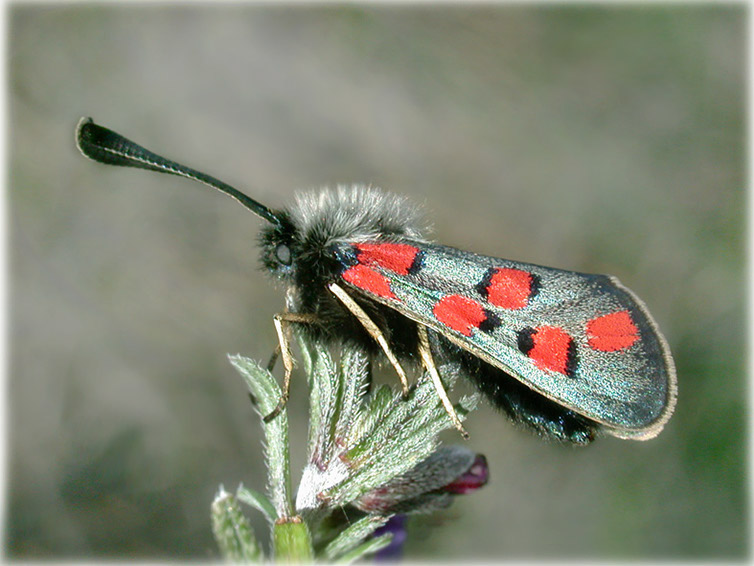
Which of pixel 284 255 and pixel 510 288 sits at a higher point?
pixel 284 255

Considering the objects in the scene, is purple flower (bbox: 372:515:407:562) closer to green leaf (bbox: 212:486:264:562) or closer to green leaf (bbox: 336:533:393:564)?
green leaf (bbox: 336:533:393:564)

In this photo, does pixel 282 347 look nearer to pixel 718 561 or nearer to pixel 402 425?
pixel 402 425

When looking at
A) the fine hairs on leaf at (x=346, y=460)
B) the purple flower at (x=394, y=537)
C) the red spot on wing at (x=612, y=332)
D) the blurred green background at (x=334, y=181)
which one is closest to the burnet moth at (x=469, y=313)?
the red spot on wing at (x=612, y=332)

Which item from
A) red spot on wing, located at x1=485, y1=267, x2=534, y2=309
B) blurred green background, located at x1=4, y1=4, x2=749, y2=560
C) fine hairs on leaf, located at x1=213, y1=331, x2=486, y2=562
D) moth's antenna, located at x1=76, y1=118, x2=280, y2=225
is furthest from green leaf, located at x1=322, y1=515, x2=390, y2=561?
blurred green background, located at x1=4, y1=4, x2=749, y2=560

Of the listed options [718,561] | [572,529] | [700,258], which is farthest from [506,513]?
[700,258]

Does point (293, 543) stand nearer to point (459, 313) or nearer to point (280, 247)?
point (459, 313)

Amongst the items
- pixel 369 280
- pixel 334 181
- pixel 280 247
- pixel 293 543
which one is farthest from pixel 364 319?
pixel 334 181
